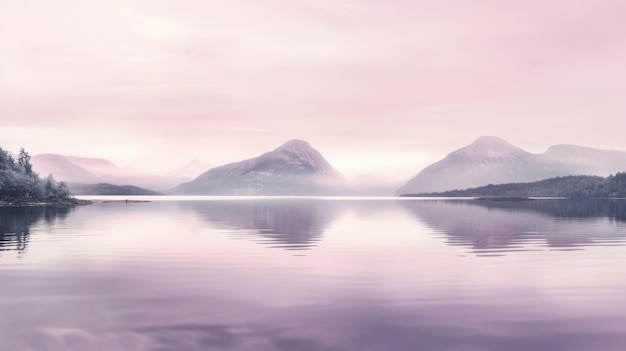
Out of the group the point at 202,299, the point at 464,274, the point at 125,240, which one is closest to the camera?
the point at 202,299

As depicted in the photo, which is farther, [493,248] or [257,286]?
[493,248]

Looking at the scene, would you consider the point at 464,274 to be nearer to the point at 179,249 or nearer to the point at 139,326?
the point at 139,326

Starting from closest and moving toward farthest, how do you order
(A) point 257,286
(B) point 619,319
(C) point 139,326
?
(C) point 139,326
(B) point 619,319
(A) point 257,286

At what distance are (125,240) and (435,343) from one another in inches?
2053

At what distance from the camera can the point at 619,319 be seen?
2375 centimetres

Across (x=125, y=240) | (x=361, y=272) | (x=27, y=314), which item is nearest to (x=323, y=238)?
(x=125, y=240)

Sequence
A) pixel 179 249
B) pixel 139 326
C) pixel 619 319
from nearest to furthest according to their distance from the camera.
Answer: pixel 139 326 → pixel 619 319 → pixel 179 249

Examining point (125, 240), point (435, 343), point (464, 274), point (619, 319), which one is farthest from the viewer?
point (125, 240)

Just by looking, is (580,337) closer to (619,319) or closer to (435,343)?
(619,319)

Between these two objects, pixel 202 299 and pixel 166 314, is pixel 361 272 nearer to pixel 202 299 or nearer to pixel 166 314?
pixel 202 299

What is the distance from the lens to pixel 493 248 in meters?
54.4

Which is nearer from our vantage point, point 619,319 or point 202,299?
point 619,319

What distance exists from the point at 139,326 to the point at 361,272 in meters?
19.1

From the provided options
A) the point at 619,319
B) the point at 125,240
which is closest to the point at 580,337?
the point at 619,319
